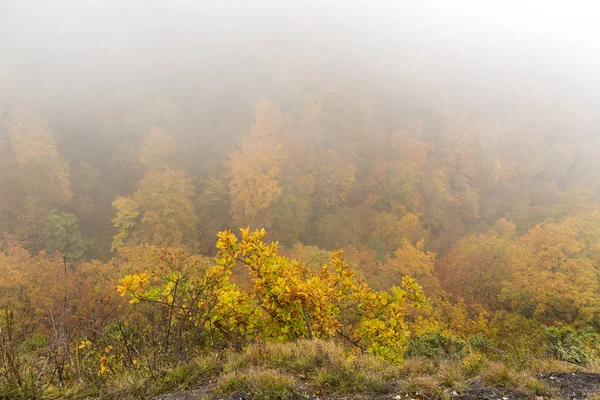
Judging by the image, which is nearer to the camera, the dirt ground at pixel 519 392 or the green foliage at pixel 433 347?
the dirt ground at pixel 519 392

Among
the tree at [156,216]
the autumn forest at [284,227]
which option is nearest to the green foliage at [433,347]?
the autumn forest at [284,227]

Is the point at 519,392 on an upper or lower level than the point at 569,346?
upper

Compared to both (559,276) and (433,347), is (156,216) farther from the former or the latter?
(559,276)

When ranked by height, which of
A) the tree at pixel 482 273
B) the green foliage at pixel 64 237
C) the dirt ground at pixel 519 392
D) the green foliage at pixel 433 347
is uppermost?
the dirt ground at pixel 519 392

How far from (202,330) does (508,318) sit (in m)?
24.0

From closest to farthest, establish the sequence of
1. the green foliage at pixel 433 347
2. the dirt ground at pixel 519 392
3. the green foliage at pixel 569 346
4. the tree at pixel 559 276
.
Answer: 1. the dirt ground at pixel 519 392
2. the green foliage at pixel 569 346
3. the green foliage at pixel 433 347
4. the tree at pixel 559 276

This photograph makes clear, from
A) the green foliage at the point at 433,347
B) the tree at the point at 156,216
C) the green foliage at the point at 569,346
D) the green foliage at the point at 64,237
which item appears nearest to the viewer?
the green foliage at the point at 569,346

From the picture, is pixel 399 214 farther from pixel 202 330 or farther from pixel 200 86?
pixel 200 86

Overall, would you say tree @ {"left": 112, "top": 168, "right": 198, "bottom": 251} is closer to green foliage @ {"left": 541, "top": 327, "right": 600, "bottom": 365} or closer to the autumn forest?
the autumn forest

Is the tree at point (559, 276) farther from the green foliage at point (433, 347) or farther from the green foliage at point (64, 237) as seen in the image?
the green foliage at point (64, 237)

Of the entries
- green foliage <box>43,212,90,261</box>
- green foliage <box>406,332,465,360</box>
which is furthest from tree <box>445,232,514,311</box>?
green foliage <box>43,212,90,261</box>

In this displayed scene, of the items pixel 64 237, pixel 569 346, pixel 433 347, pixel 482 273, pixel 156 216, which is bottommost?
pixel 482 273

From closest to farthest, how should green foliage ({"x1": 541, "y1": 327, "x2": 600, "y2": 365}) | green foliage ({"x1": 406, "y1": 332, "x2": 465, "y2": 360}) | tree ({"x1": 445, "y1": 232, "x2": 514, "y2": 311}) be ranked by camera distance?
green foliage ({"x1": 541, "y1": 327, "x2": 600, "y2": 365}), green foliage ({"x1": 406, "y1": 332, "x2": 465, "y2": 360}), tree ({"x1": 445, "y1": 232, "x2": 514, "y2": 311})

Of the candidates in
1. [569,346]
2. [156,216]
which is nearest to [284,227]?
[156,216]
